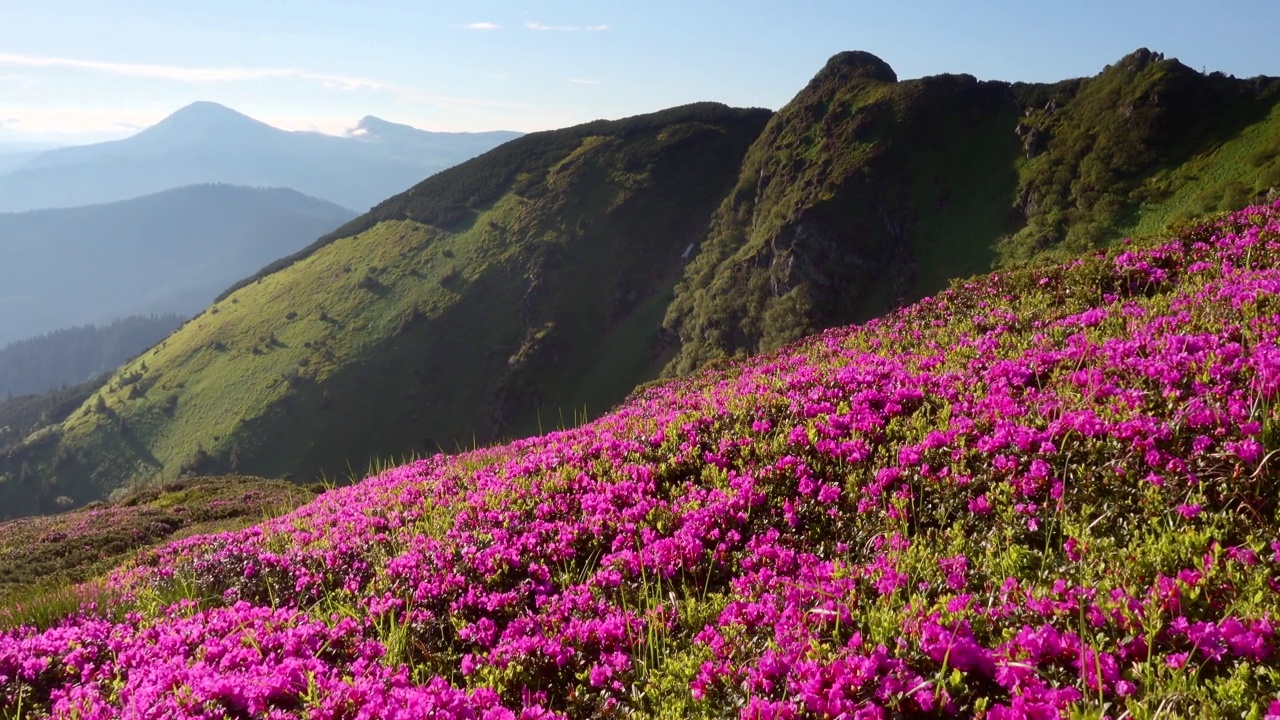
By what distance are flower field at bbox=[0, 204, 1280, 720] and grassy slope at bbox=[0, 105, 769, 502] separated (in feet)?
292

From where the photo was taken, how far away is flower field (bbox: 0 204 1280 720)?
13.4ft

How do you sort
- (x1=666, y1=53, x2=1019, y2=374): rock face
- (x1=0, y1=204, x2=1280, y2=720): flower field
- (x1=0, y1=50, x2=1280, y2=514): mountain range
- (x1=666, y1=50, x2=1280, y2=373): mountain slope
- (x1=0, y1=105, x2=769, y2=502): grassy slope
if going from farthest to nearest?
(x1=0, y1=105, x2=769, y2=502): grassy slope < (x1=666, y1=53, x2=1019, y2=374): rock face < (x1=0, y1=50, x2=1280, y2=514): mountain range < (x1=666, y1=50, x2=1280, y2=373): mountain slope < (x1=0, y1=204, x2=1280, y2=720): flower field

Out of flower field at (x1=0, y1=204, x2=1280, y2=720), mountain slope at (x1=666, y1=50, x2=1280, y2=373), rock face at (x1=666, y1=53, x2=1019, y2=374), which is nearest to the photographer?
flower field at (x1=0, y1=204, x2=1280, y2=720)

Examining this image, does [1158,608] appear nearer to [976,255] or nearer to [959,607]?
[959,607]

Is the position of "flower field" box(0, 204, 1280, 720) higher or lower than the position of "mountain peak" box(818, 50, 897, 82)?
lower

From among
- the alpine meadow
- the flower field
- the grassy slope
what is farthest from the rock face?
the flower field

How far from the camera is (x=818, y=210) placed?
85.9 meters

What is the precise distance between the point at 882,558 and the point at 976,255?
7597 centimetres

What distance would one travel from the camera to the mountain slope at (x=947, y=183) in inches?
2479

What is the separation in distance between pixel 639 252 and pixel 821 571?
392ft

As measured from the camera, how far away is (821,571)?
19.2ft

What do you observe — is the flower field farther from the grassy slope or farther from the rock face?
the grassy slope

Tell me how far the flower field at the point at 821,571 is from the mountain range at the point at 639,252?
4906 cm

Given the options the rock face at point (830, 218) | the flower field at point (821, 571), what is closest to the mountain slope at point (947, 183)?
the rock face at point (830, 218)
